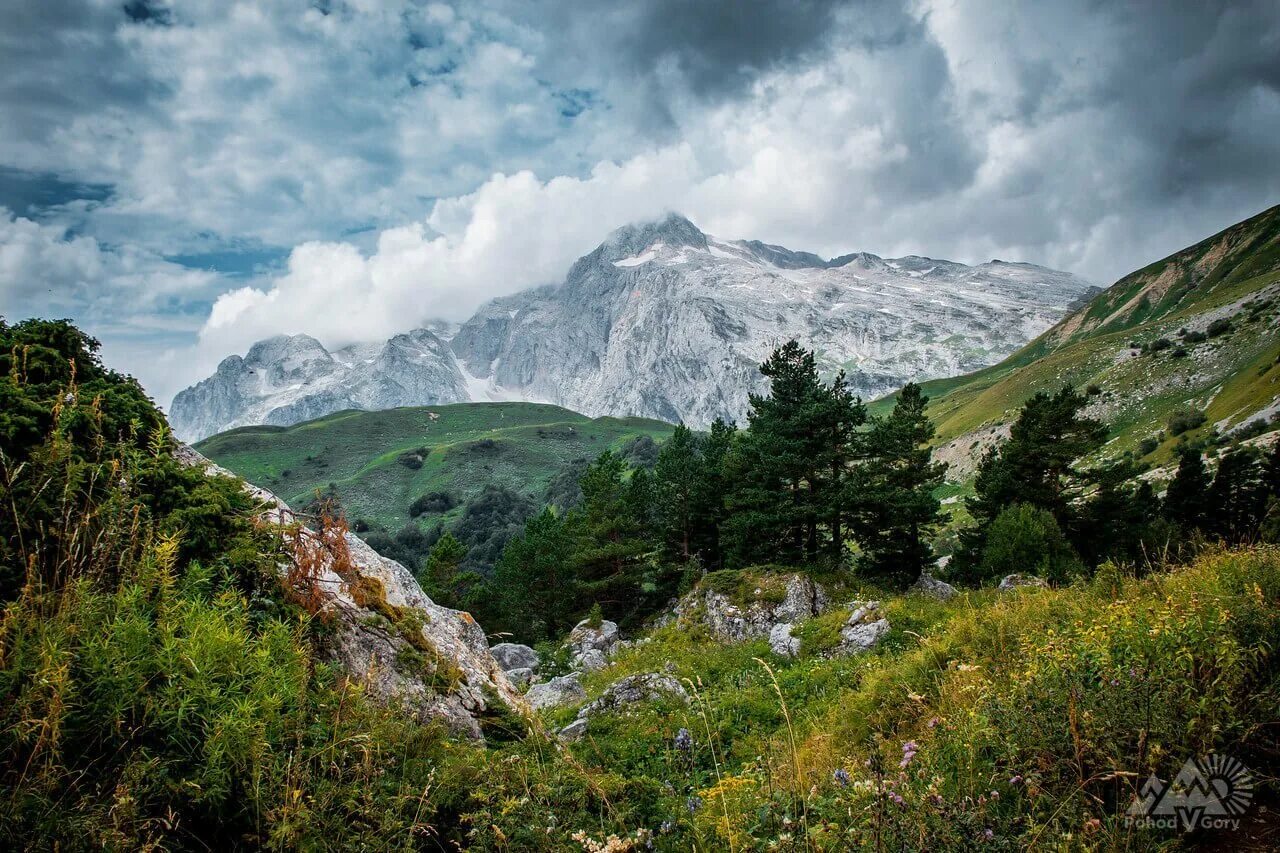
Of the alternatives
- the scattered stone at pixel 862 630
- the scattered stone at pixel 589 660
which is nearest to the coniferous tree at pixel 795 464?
the scattered stone at pixel 589 660

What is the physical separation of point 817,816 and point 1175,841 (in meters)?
1.89

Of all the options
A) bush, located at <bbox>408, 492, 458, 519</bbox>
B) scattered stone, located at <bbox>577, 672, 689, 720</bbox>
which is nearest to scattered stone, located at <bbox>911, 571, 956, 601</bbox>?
scattered stone, located at <bbox>577, 672, 689, 720</bbox>

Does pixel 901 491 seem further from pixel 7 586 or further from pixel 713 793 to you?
pixel 7 586

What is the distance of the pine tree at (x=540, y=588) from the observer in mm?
42000

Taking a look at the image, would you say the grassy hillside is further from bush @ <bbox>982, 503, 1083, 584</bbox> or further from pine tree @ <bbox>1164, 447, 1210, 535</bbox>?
bush @ <bbox>982, 503, 1083, 584</bbox>

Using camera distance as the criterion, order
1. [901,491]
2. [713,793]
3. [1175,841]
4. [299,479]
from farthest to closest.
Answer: [299,479] < [901,491] < [713,793] < [1175,841]

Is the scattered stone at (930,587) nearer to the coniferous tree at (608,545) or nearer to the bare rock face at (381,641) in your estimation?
the coniferous tree at (608,545)

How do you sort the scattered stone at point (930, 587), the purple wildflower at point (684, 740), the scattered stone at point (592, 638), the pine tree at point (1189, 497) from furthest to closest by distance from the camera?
the pine tree at point (1189, 497), the scattered stone at point (592, 638), the scattered stone at point (930, 587), the purple wildflower at point (684, 740)

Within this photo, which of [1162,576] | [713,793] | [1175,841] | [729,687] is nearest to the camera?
[1175,841]

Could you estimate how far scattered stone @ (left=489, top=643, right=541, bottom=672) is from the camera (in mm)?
28734

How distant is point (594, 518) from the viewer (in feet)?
128

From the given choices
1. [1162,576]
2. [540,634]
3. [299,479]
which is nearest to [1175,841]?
[1162,576]

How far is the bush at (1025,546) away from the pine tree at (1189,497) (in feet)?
52.0

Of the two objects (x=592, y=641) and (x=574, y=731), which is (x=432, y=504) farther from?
(x=574, y=731)
